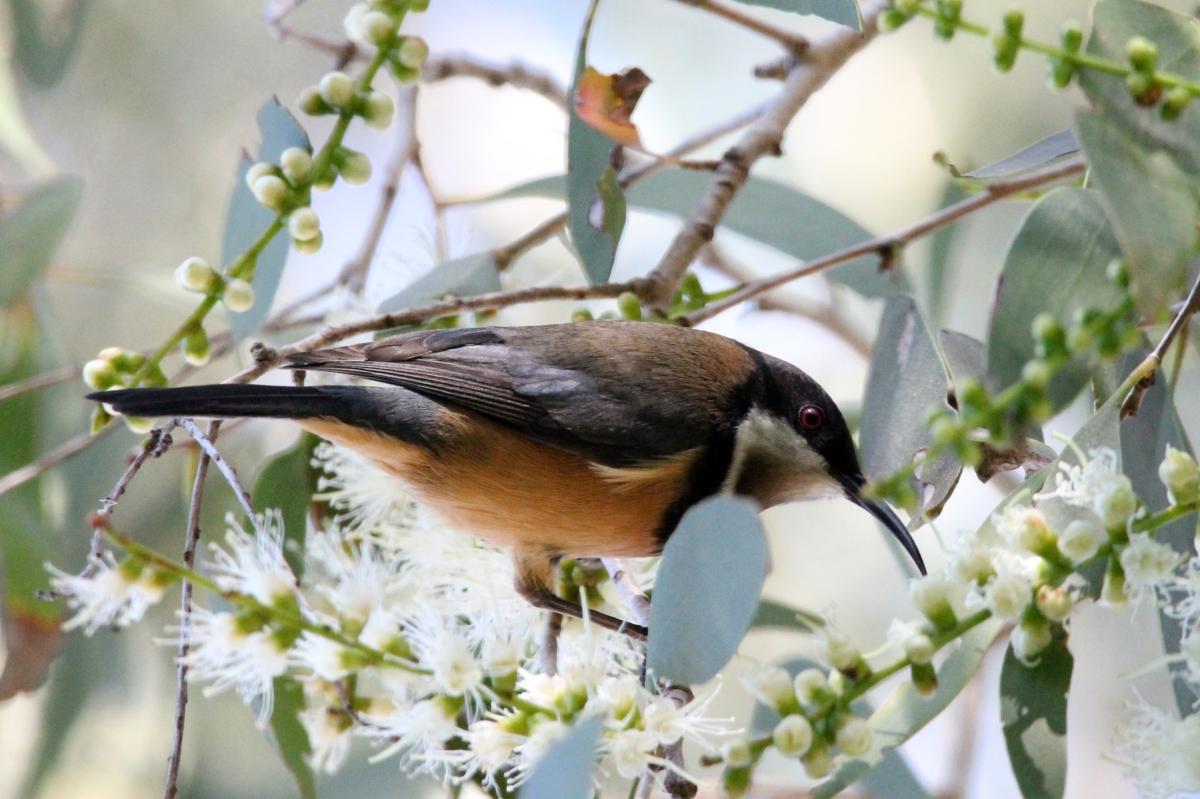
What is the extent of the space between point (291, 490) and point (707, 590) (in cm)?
120

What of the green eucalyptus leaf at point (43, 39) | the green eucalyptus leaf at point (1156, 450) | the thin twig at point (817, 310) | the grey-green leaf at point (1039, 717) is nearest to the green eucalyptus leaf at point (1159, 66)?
the green eucalyptus leaf at point (1156, 450)

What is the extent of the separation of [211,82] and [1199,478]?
13.8 feet

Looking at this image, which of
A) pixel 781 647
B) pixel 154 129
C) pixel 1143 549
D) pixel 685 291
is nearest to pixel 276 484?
pixel 685 291

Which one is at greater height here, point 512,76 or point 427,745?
point 512,76

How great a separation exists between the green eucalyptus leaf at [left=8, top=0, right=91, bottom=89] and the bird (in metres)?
1.51

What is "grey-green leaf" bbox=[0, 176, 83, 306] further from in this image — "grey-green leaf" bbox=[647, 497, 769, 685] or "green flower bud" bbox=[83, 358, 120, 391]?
"grey-green leaf" bbox=[647, 497, 769, 685]

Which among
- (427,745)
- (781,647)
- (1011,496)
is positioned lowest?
(427,745)

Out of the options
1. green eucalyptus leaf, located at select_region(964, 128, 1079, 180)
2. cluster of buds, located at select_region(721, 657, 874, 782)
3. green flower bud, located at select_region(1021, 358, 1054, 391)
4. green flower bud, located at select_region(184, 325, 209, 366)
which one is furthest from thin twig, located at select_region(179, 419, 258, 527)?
green eucalyptus leaf, located at select_region(964, 128, 1079, 180)

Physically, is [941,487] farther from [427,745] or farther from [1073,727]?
[1073,727]

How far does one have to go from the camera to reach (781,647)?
4.31 metres

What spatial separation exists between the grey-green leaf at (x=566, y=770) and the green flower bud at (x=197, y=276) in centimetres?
101

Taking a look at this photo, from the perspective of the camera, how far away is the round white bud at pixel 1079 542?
1288 mm

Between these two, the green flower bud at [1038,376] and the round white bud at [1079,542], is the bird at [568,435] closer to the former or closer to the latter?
the round white bud at [1079,542]

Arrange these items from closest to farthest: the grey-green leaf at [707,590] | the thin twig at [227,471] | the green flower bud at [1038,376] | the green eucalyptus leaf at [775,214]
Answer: the green flower bud at [1038,376], the grey-green leaf at [707,590], the thin twig at [227,471], the green eucalyptus leaf at [775,214]
